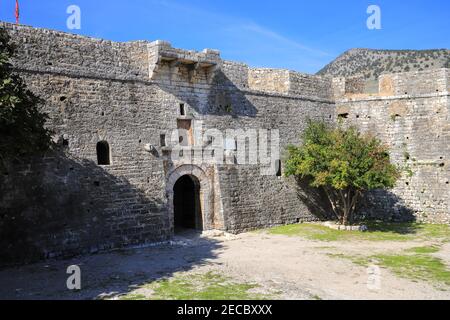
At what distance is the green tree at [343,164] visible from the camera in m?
15.7

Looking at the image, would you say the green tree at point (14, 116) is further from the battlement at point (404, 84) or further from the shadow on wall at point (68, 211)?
the battlement at point (404, 84)

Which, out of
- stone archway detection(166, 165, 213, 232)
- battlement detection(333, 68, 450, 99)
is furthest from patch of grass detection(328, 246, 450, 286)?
battlement detection(333, 68, 450, 99)

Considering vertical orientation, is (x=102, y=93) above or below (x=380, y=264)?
above

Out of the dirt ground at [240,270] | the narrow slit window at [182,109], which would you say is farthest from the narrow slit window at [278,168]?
the narrow slit window at [182,109]

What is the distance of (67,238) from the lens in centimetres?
1206

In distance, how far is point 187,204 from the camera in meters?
17.2

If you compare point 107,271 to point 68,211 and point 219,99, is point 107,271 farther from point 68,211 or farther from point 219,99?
point 219,99

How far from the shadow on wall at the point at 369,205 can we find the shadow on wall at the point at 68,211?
724cm

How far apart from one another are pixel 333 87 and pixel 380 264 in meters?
10.9

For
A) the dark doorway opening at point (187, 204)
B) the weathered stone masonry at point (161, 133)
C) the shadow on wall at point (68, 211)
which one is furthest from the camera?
the dark doorway opening at point (187, 204)

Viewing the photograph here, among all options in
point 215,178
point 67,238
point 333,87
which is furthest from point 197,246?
point 333,87

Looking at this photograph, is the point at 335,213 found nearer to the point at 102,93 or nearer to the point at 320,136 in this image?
the point at 320,136

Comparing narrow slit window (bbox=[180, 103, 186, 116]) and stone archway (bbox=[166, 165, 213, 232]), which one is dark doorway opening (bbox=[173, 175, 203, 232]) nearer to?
A: stone archway (bbox=[166, 165, 213, 232])
